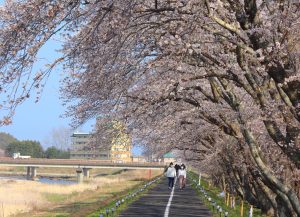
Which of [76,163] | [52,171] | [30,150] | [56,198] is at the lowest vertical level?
[56,198]

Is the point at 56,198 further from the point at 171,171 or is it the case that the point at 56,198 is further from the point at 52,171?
the point at 52,171

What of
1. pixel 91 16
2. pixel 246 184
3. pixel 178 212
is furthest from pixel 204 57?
pixel 246 184

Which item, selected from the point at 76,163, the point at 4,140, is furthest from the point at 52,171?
the point at 4,140

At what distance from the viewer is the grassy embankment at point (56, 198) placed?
30.6m

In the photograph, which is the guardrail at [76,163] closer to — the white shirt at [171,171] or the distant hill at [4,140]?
the white shirt at [171,171]

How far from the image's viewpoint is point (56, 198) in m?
50.2

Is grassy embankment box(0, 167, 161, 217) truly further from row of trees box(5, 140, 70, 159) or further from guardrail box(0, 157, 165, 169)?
row of trees box(5, 140, 70, 159)

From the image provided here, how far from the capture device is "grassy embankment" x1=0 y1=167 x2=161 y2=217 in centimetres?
3062

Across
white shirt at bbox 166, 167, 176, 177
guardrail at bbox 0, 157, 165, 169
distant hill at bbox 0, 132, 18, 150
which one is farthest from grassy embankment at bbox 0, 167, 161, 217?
distant hill at bbox 0, 132, 18, 150

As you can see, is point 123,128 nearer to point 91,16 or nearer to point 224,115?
point 224,115

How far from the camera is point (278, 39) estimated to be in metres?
10.1

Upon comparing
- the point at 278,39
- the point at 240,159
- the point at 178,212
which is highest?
the point at 278,39

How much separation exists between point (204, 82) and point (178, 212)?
26.8 feet

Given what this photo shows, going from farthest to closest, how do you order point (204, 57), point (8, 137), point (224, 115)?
1. point (8, 137)
2. point (224, 115)
3. point (204, 57)
